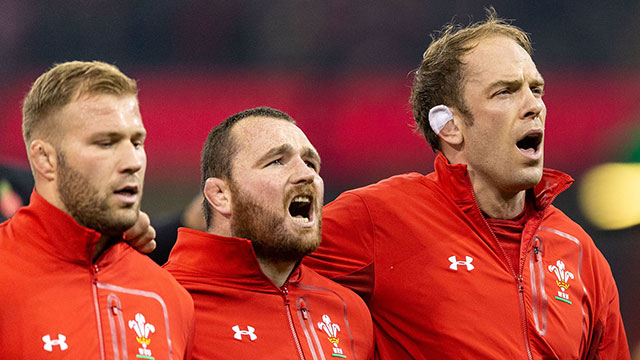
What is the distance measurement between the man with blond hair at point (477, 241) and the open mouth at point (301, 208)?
0.13 metres

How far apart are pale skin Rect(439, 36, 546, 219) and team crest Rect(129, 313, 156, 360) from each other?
133 centimetres

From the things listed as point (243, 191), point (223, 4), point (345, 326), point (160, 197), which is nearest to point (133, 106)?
point (243, 191)

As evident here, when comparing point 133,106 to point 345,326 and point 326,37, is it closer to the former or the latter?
point 345,326

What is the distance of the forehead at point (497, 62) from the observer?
122 inches

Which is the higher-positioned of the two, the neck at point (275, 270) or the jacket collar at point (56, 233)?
the jacket collar at point (56, 233)

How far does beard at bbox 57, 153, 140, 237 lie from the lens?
221 centimetres

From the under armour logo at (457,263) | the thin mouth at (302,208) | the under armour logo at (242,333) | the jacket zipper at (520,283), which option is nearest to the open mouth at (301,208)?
the thin mouth at (302,208)

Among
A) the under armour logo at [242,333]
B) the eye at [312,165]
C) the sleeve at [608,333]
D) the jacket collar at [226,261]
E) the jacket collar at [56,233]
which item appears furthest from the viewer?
the sleeve at [608,333]

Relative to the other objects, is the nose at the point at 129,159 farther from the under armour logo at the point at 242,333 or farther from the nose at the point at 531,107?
the nose at the point at 531,107

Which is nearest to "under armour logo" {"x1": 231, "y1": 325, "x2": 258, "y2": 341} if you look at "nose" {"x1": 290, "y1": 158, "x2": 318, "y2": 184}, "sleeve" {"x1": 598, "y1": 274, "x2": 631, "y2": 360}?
"nose" {"x1": 290, "y1": 158, "x2": 318, "y2": 184}

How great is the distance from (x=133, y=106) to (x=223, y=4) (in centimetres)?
237

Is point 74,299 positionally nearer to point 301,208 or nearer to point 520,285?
point 301,208

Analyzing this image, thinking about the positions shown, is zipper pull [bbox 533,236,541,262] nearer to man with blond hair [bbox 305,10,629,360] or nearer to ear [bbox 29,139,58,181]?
man with blond hair [bbox 305,10,629,360]

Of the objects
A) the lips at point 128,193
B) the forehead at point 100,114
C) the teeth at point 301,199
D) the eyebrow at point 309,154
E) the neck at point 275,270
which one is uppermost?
the forehead at point 100,114
